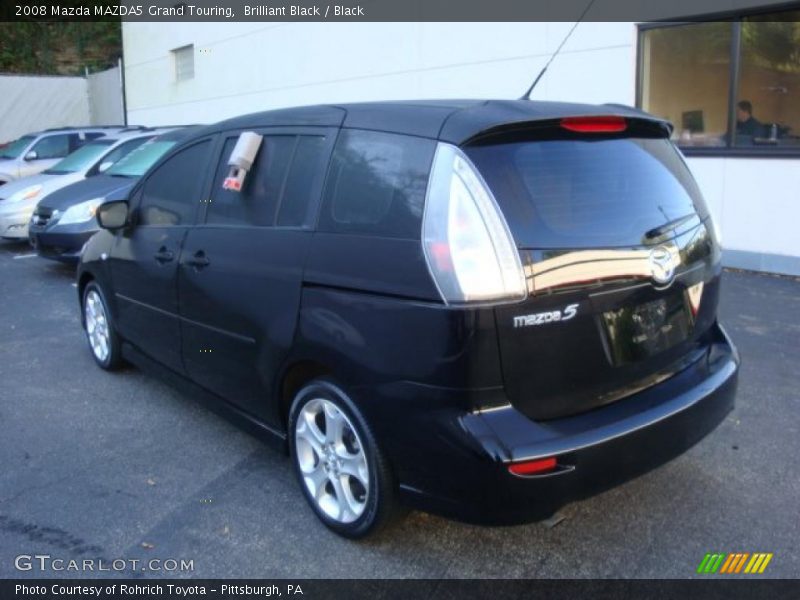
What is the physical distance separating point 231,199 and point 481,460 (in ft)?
6.41

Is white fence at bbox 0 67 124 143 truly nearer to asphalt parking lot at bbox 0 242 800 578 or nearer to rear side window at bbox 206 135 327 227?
asphalt parking lot at bbox 0 242 800 578

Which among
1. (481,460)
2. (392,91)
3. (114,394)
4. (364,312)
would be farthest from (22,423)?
(392,91)

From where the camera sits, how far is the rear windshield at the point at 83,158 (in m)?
10.7

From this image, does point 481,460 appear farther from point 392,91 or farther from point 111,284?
point 392,91

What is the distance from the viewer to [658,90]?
9.05m

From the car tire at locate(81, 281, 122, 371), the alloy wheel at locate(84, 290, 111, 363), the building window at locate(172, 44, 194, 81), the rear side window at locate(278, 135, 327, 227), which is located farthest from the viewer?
the building window at locate(172, 44, 194, 81)

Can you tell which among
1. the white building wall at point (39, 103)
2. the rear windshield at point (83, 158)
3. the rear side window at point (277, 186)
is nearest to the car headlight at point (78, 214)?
the rear windshield at point (83, 158)

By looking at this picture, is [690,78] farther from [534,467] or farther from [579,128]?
[534,467]

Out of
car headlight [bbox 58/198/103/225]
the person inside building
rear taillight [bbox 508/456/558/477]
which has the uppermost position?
the person inside building

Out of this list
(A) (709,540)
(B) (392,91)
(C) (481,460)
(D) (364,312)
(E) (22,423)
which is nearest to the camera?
(C) (481,460)

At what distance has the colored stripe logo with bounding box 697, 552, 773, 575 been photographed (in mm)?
2967

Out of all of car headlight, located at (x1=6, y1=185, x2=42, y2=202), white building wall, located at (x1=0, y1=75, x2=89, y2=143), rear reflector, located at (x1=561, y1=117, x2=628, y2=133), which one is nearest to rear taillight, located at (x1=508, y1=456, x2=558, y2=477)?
rear reflector, located at (x1=561, y1=117, x2=628, y2=133)

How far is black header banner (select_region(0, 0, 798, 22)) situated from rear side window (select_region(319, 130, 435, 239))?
3257mm

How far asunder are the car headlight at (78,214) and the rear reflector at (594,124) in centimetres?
660
